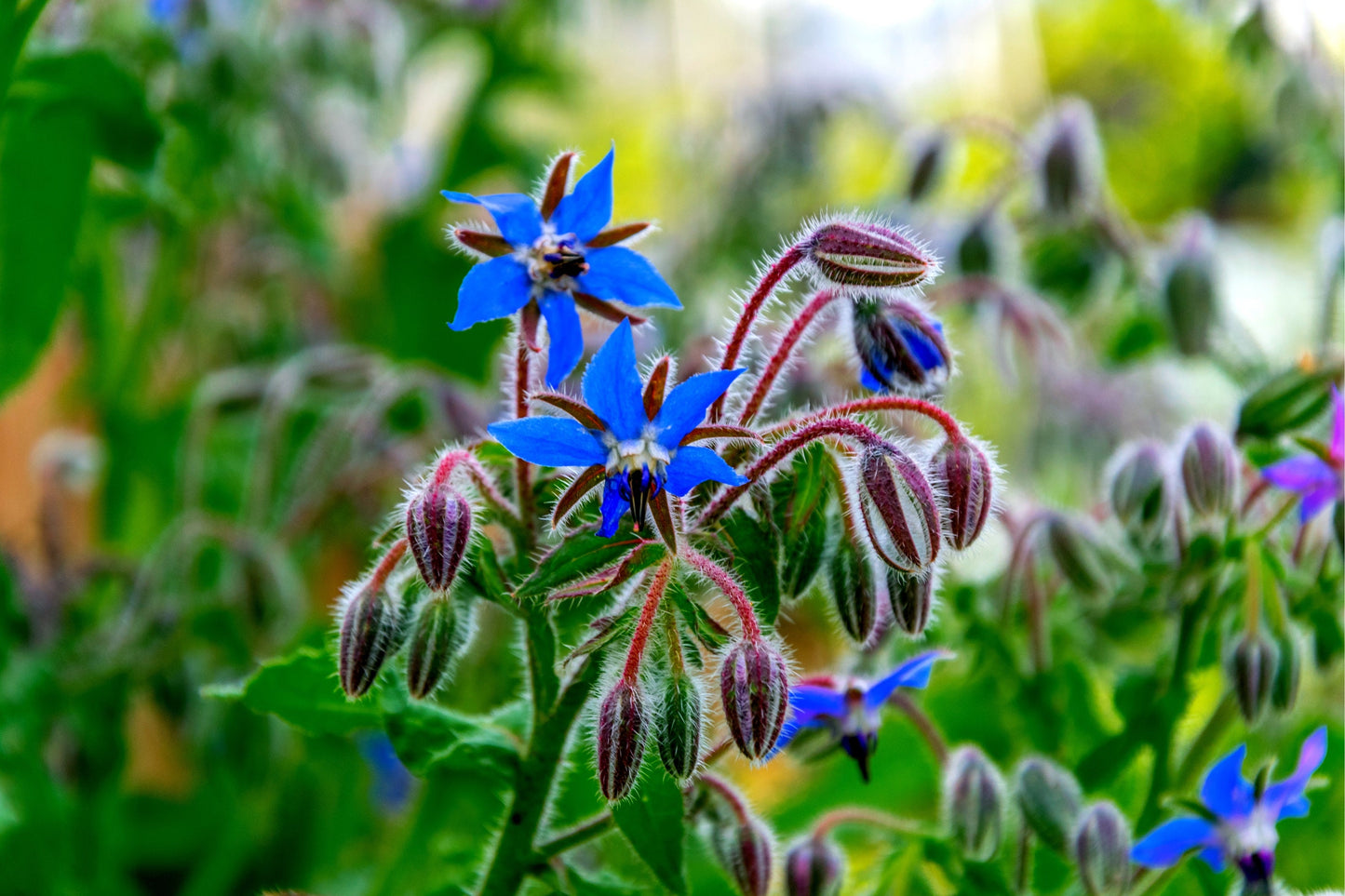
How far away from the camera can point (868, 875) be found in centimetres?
93

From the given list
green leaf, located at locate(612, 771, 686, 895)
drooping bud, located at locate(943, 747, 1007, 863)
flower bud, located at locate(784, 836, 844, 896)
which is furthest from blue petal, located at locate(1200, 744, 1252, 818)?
green leaf, located at locate(612, 771, 686, 895)

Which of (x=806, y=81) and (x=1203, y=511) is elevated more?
(x=806, y=81)

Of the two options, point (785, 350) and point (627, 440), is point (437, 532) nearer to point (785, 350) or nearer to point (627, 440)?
point (627, 440)

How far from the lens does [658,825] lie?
664 mm

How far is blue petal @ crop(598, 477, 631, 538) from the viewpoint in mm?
611

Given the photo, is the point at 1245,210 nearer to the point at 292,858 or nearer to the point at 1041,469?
the point at 1041,469

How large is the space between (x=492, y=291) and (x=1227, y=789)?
0.51 meters

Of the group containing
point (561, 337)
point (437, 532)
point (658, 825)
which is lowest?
point (658, 825)

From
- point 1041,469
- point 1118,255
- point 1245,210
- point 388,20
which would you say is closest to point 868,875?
point 1118,255

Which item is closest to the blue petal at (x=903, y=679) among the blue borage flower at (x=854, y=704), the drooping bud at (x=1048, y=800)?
the blue borage flower at (x=854, y=704)

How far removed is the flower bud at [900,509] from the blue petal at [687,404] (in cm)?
9

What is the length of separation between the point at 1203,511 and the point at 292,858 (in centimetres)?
101

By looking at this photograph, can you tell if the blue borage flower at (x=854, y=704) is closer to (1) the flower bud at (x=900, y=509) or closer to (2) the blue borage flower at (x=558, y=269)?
(1) the flower bud at (x=900, y=509)

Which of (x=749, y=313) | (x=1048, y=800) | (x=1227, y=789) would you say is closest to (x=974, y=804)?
(x=1048, y=800)
